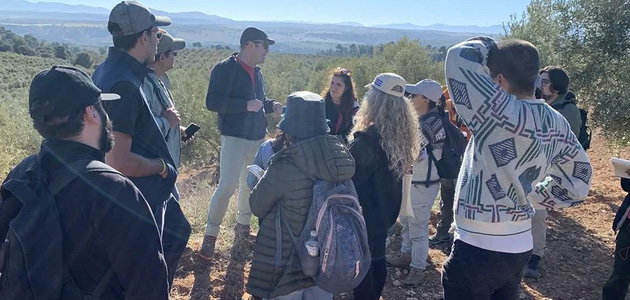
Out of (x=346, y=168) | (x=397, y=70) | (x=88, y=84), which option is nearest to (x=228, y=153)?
(x=346, y=168)

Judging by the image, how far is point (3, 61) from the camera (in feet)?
144

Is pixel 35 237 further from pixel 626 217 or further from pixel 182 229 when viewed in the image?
pixel 626 217

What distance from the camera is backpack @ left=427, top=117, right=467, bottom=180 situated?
4816 mm

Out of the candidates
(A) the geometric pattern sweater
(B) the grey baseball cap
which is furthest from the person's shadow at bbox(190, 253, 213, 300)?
(A) the geometric pattern sweater

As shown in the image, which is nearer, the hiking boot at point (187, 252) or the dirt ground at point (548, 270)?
the dirt ground at point (548, 270)

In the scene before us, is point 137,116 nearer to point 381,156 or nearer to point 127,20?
point 127,20

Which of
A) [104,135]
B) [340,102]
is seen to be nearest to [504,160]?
[104,135]

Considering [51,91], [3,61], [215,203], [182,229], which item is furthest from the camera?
[3,61]

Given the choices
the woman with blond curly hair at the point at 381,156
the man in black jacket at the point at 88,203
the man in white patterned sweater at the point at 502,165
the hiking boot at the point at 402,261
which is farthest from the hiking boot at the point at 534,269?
the man in black jacket at the point at 88,203

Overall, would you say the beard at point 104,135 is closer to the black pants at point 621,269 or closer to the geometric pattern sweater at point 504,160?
the geometric pattern sweater at point 504,160

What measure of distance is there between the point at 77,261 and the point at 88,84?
0.69 m

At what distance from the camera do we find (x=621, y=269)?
400cm

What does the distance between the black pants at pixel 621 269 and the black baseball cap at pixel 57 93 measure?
4097 mm

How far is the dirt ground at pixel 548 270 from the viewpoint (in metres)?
4.53
